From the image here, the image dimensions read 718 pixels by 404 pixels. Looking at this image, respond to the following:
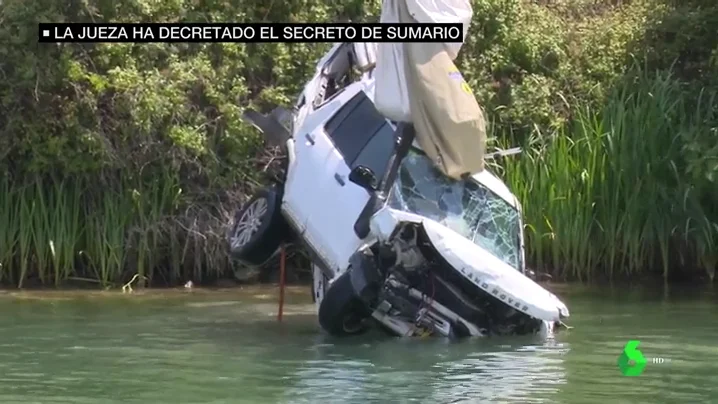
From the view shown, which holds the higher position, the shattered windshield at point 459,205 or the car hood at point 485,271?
the shattered windshield at point 459,205

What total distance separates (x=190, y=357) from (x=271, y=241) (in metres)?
1.88

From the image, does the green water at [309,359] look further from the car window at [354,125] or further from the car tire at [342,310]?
the car window at [354,125]

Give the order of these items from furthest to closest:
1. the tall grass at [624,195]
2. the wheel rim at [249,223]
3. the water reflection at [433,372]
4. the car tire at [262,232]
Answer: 1. the tall grass at [624,195]
2. the wheel rim at [249,223]
3. the car tire at [262,232]
4. the water reflection at [433,372]

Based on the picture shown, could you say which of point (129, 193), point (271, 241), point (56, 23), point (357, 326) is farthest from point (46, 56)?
point (357, 326)

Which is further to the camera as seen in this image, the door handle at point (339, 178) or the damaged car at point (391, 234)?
the door handle at point (339, 178)

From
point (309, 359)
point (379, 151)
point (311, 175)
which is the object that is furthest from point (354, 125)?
point (309, 359)

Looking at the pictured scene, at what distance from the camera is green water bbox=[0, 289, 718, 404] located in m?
9.28

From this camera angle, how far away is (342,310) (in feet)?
36.4

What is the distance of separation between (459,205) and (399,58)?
127 centimetres

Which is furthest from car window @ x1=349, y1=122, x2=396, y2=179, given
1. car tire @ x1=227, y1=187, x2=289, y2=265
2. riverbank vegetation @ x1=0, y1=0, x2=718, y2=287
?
riverbank vegetation @ x1=0, y1=0, x2=718, y2=287

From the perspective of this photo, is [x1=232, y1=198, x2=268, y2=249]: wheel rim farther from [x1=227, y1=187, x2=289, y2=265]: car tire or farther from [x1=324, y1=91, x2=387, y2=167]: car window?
[x1=324, y1=91, x2=387, y2=167]: car window

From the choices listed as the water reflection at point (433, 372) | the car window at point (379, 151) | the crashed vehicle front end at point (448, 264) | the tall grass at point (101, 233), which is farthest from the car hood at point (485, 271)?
the tall grass at point (101, 233)

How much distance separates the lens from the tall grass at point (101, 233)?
49.6ft

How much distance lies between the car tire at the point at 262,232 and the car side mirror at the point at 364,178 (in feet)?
3.97
